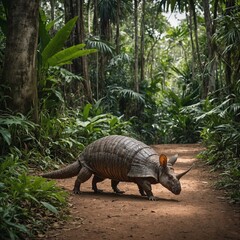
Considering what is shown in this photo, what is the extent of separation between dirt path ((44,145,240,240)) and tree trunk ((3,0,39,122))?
2.47 m

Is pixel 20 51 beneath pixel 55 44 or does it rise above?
beneath

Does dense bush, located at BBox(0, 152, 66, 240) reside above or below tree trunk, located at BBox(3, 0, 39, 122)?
below

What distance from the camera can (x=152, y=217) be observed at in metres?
4.21

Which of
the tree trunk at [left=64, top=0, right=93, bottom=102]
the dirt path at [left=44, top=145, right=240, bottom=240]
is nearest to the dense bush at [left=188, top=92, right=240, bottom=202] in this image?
the dirt path at [left=44, top=145, right=240, bottom=240]

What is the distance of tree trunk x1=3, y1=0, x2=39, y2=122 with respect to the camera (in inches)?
287

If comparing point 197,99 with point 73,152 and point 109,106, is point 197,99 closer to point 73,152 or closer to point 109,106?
point 109,106

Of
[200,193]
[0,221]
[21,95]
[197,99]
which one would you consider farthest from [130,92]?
[0,221]

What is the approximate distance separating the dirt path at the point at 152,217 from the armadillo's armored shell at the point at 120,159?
0.38m

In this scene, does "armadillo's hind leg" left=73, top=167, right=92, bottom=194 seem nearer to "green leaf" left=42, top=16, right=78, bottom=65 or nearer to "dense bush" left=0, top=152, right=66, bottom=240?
"dense bush" left=0, top=152, right=66, bottom=240

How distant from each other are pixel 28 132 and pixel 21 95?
0.78m

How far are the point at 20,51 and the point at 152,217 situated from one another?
467 centimetres

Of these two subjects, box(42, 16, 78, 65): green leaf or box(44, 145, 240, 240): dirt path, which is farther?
box(42, 16, 78, 65): green leaf

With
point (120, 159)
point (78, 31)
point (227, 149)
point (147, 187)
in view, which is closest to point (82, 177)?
point (120, 159)

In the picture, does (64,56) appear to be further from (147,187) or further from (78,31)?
(147,187)
